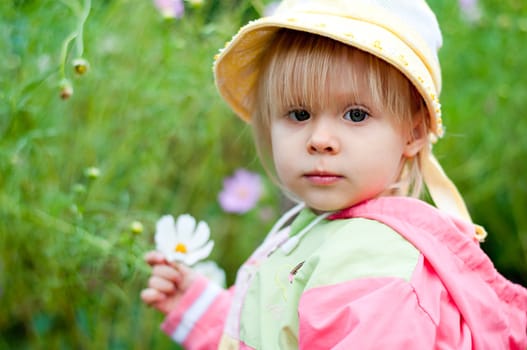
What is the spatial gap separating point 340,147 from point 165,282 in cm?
43

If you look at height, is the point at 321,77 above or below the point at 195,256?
above

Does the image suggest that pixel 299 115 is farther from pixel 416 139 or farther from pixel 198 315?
pixel 198 315

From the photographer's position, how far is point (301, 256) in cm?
112

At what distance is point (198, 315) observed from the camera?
1.33 m

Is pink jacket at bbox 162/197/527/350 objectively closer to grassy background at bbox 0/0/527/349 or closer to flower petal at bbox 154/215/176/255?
flower petal at bbox 154/215/176/255

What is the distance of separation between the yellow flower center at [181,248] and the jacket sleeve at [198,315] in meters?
0.07

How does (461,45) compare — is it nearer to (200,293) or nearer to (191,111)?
(191,111)

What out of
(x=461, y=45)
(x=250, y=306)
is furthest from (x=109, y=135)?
(x=461, y=45)

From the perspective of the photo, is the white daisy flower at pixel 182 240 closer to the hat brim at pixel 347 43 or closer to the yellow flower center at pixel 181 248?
the yellow flower center at pixel 181 248

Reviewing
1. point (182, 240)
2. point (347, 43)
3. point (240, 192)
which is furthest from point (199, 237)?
point (240, 192)

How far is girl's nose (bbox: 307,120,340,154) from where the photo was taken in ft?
3.39

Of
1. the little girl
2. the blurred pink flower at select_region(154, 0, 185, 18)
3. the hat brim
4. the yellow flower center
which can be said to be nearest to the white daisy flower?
the yellow flower center

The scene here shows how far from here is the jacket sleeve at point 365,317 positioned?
0.92 m

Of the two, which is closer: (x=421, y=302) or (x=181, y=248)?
(x=421, y=302)
